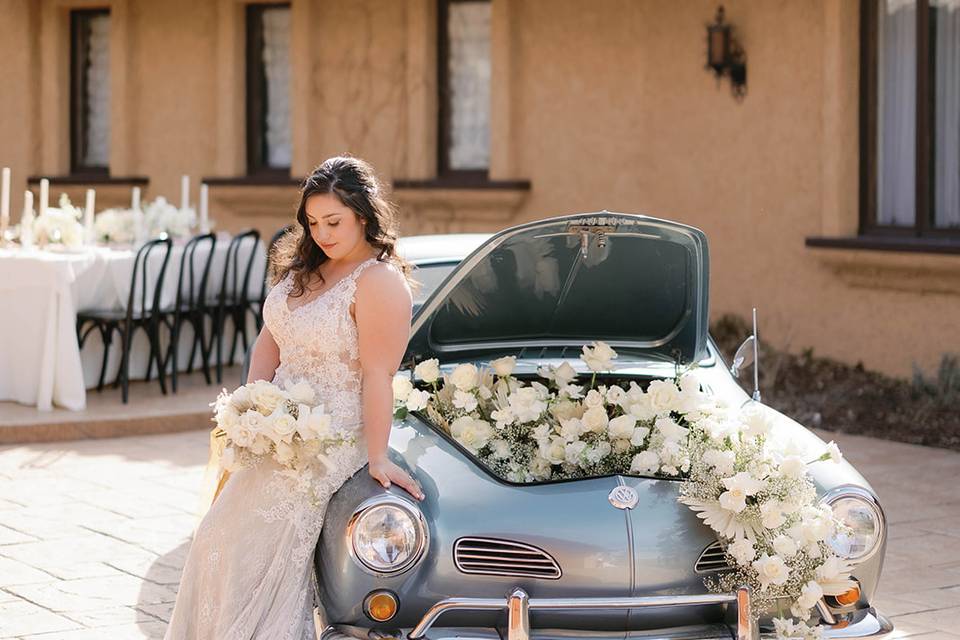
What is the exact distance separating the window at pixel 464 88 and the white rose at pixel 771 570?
905 centimetres

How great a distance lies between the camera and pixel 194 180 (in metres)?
14.5

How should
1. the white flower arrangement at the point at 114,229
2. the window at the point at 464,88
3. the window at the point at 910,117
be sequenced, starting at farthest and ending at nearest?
the window at the point at 464,88 < the white flower arrangement at the point at 114,229 < the window at the point at 910,117

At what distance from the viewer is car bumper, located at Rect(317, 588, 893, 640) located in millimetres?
3789

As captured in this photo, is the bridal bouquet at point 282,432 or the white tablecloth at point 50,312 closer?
the bridal bouquet at point 282,432

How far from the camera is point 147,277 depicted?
955cm

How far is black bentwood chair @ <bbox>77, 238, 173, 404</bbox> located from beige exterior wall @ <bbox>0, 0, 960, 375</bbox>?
146 inches

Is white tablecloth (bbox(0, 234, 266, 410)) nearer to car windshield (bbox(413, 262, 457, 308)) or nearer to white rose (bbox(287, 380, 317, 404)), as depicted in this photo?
car windshield (bbox(413, 262, 457, 308))

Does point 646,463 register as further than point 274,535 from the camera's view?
Yes

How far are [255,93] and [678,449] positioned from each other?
10.8 metres

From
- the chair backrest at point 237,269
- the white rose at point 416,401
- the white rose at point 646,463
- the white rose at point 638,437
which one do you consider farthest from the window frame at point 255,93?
the white rose at point 646,463

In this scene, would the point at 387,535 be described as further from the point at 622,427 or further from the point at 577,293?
the point at 577,293

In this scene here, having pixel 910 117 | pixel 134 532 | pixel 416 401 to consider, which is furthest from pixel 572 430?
pixel 910 117

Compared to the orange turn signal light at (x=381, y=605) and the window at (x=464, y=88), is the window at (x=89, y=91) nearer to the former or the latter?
the window at (x=464, y=88)

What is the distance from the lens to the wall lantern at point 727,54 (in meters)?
10.7
